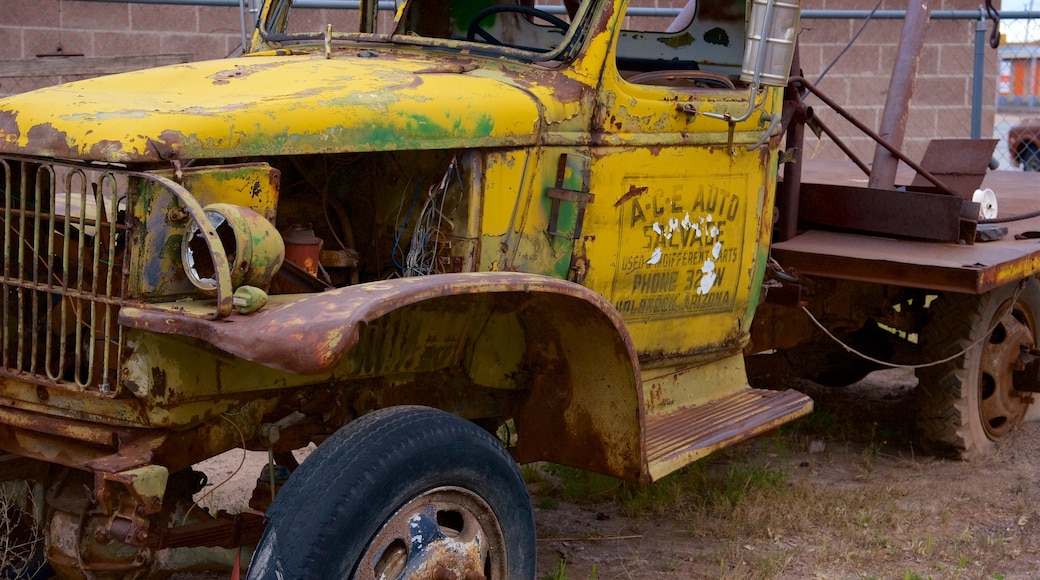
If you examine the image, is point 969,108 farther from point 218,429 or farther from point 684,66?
point 218,429

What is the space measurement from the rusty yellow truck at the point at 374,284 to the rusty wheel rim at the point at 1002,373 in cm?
153

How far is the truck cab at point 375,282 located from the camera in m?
2.87

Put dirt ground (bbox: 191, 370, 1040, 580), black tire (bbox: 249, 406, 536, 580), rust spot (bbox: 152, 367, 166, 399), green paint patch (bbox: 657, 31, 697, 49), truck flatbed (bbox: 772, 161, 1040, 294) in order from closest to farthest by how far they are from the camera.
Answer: black tire (bbox: 249, 406, 536, 580), rust spot (bbox: 152, 367, 166, 399), dirt ground (bbox: 191, 370, 1040, 580), truck flatbed (bbox: 772, 161, 1040, 294), green paint patch (bbox: 657, 31, 697, 49)

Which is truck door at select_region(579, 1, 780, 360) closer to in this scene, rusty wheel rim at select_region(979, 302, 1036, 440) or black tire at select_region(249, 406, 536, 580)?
black tire at select_region(249, 406, 536, 580)

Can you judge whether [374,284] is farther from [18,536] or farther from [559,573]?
[18,536]

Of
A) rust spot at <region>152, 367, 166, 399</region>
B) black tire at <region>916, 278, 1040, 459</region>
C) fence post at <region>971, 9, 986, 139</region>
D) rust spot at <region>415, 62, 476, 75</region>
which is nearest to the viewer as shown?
rust spot at <region>152, 367, 166, 399</region>

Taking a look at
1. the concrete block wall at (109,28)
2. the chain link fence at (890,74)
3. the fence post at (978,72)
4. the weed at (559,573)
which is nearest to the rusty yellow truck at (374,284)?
the weed at (559,573)

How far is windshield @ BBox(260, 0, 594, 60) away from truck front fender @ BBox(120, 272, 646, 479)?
2.85ft

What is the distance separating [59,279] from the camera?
316 centimetres

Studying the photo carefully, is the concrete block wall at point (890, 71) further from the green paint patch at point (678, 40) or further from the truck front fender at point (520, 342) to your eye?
the truck front fender at point (520, 342)

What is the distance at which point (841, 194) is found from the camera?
5.27 metres

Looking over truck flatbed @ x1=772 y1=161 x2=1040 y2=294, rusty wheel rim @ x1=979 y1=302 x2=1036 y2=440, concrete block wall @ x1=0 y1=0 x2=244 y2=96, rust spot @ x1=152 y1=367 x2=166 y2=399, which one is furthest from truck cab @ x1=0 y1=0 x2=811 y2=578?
concrete block wall @ x1=0 y1=0 x2=244 y2=96

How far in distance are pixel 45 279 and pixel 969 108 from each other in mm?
8467

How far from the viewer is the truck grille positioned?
2938 millimetres
